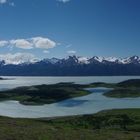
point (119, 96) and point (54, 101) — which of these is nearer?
point (54, 101)

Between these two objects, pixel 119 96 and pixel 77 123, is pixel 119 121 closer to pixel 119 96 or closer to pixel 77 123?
pixel 77 123

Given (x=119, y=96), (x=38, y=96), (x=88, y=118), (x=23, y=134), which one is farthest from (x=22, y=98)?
(x=23, y=134)

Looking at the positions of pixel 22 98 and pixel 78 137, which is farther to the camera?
pixel 22 98

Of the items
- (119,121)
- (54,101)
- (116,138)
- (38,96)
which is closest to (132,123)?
(119,121)

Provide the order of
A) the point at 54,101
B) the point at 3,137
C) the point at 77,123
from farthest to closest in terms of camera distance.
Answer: the point at 54,101
the point at 77,123
the point at 3,137

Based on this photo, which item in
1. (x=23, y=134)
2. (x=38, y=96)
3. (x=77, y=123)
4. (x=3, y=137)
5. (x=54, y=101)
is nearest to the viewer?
(x=3, y=137)

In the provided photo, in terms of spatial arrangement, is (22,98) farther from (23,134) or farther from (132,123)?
(23,134)
